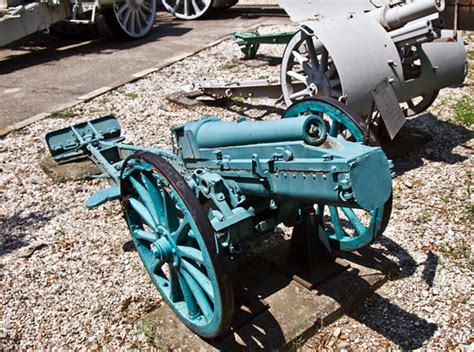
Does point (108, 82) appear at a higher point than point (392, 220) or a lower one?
higher

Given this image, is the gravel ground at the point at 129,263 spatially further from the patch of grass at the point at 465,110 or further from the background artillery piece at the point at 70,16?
the background artillery piece at the point at 70,16

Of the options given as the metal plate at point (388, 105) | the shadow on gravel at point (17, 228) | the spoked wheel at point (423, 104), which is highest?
the metal plate at point (388, 105)

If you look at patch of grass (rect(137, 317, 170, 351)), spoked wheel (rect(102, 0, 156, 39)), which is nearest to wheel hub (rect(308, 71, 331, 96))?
patch of grass (rect(137, 317, 170, 351))

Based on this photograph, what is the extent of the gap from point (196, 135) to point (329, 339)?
1295 mm

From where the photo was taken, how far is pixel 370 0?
5082 millimetres

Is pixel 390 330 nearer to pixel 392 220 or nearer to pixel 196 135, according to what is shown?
pixel 392 220

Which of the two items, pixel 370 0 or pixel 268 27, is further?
pixel 268 27

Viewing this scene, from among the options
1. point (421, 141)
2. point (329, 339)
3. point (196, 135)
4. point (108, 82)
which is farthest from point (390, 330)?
point (108, 82)

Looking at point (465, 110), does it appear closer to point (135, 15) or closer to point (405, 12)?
point (405, 12)

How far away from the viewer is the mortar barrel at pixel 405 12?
165 inches

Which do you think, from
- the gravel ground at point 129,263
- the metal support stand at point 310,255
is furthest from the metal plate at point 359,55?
the metal support stand at point 310,255

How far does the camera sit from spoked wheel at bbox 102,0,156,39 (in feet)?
30.9

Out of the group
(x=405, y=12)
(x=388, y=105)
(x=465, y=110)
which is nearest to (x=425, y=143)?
(x=465, y=110)

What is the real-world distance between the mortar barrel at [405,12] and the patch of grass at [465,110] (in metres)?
1.59
